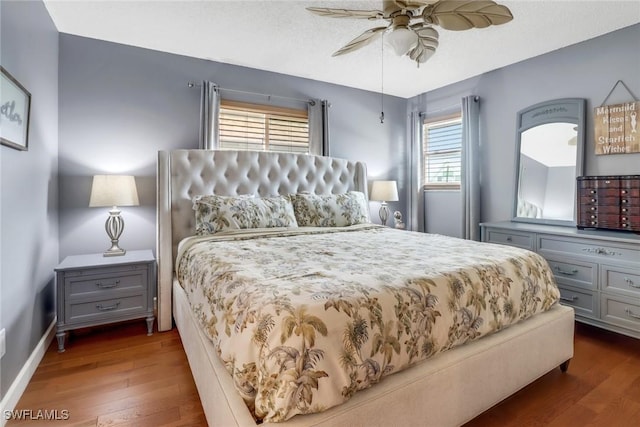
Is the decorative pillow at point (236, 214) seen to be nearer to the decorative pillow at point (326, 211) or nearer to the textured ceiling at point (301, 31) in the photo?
the decorative pillow at point (326, 211)

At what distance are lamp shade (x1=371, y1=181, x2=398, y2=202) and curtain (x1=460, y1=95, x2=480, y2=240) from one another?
2.65 ft

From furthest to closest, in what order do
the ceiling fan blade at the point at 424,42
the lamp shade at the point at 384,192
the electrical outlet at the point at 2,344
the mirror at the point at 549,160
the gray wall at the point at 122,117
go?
the lamp shade at the point at 384,192 < the mirror at the point at 549,160 < the gray wall at the point at 122,117 < the ceiling fan blade at the point at 424,42 < the electrical outlet at the point at 2,344

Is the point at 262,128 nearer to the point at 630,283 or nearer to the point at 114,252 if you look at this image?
the point at 114,252

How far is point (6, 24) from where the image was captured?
1.73m

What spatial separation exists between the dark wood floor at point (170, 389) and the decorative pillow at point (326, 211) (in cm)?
155

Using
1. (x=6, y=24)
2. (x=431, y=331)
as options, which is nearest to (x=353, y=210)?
(x=431, y=331)

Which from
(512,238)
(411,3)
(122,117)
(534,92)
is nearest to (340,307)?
(411,3)

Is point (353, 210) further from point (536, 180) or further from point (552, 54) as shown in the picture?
Answer: point (552, 54)

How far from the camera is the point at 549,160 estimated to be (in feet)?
10.8

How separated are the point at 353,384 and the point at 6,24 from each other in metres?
2.43

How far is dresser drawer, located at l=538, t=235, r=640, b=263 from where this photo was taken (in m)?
2.36

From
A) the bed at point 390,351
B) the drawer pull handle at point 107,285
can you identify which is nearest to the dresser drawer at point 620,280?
the bed at point 390,351

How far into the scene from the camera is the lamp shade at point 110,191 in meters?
2.65

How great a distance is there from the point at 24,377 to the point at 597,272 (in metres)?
3.88
